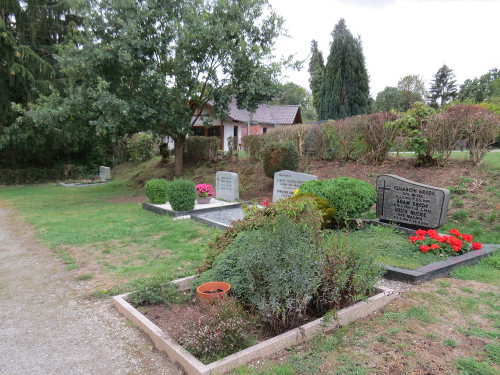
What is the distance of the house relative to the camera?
1113 inches

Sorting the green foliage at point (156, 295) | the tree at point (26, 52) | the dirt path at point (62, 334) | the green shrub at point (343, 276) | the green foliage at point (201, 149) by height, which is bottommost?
the dirt path at point (62, 334)

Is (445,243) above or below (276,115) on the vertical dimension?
below

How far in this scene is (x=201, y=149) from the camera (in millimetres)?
18109

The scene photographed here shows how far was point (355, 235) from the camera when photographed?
5.98 metres

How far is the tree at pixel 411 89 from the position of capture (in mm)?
45406

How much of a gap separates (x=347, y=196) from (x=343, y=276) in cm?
337

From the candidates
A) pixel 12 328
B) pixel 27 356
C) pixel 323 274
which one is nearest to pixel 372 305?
pixel 323 274

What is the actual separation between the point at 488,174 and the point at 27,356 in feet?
33.0

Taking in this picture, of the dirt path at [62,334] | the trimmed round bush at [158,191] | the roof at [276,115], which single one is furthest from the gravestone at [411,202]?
the roof at [276,115]

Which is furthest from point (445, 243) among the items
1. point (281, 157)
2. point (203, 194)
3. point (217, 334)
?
point (203, 194)

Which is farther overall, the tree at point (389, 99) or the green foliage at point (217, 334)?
the tree at point (389, 99)

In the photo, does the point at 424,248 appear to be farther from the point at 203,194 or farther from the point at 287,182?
the point at 203,194

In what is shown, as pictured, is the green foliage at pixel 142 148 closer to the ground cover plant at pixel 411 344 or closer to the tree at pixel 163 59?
the tree at pixel 163 59

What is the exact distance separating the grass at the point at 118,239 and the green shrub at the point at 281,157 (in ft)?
15.0
